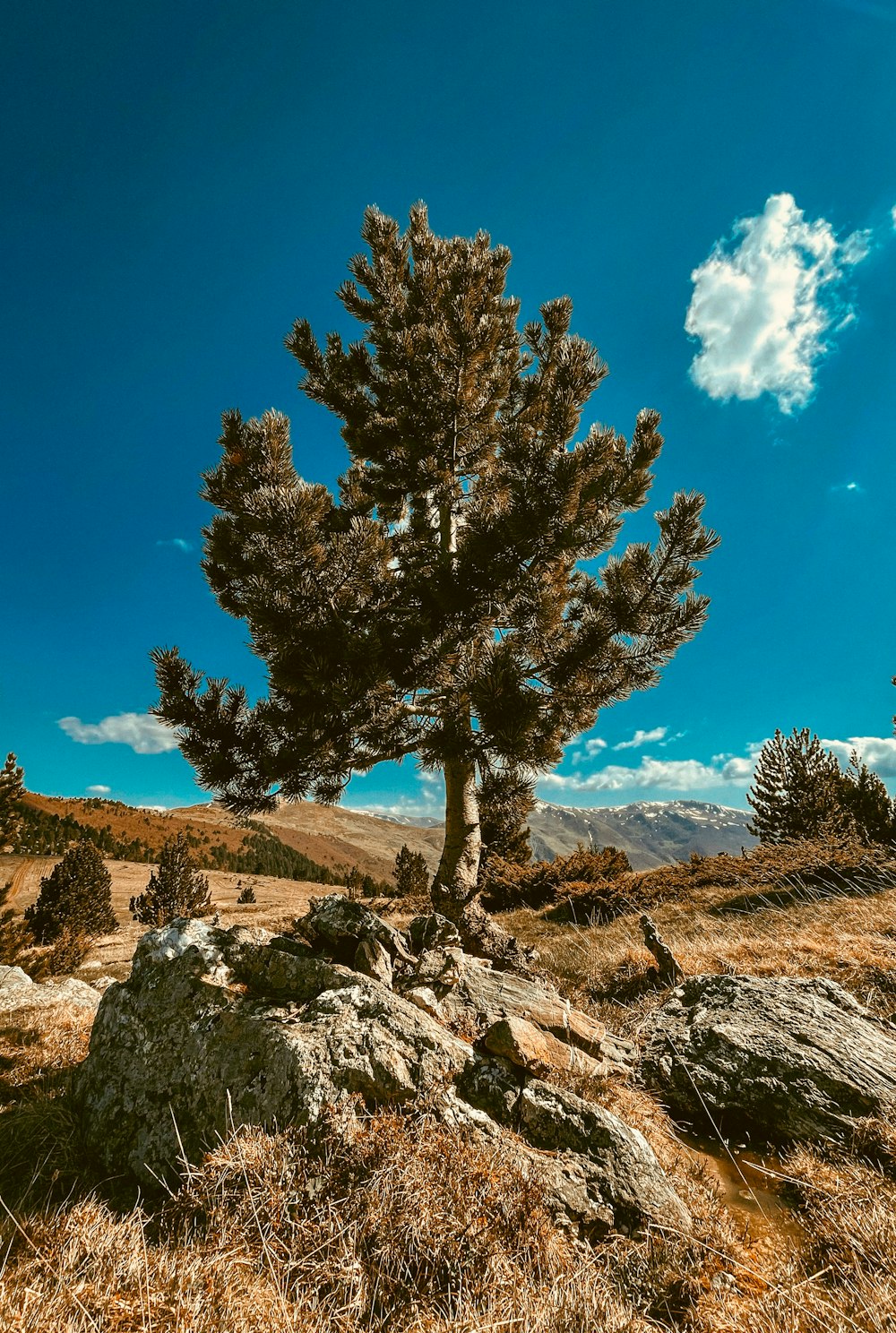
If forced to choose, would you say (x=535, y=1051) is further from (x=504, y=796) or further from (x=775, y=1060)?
(x=504, y=796)

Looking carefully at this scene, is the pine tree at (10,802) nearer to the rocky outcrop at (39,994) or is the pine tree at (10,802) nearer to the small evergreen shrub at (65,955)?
the small evergreen shrub at (65,955)

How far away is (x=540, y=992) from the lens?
185 inches

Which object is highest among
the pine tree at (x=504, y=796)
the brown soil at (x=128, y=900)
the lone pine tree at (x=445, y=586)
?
the lone pine tree at (x=445, y=586)

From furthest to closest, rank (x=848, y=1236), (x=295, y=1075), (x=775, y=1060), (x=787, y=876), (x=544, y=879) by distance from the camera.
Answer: (x=544, y=879)
(x=787, y=876)
(x=775, y=1060)
(x=295, y=1075)
(x=848, y=1236)

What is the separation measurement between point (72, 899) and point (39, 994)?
41.9 feet

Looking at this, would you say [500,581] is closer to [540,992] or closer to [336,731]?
[336,731]

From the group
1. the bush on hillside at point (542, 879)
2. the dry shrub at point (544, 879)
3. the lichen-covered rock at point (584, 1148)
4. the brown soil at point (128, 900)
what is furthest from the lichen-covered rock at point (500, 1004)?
the bush on hillside at point (542, 879)

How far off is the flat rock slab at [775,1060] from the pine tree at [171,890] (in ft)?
59.9

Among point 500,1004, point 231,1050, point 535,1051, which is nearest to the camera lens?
point 231,1050

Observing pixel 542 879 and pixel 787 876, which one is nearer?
pixel 787 876

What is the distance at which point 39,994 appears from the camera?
5895mm

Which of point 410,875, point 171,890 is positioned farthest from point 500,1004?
point 410,875

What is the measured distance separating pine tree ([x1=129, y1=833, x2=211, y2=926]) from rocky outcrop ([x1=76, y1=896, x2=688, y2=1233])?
A: 1735 centimetres

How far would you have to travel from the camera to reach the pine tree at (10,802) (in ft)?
41.4
